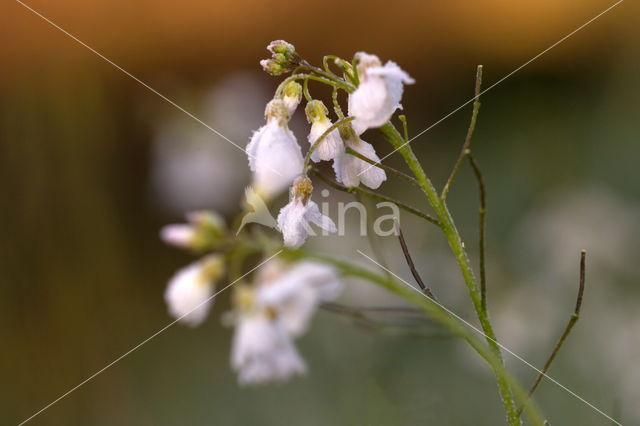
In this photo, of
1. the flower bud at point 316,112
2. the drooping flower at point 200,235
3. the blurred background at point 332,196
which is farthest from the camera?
the blurred background at point 332,196

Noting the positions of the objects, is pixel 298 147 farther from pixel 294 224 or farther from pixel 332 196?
pixel 332 196

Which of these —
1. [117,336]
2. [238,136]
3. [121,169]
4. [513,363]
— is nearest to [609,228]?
[513,363]

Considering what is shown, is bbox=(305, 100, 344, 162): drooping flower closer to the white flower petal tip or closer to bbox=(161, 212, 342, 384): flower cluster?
bbox=(161, 212, 342, 384): flower cluster

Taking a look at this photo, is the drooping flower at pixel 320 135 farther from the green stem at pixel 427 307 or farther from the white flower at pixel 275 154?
the green stem at pixel 427 307

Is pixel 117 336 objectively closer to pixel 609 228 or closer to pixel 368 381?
pixel 368 381

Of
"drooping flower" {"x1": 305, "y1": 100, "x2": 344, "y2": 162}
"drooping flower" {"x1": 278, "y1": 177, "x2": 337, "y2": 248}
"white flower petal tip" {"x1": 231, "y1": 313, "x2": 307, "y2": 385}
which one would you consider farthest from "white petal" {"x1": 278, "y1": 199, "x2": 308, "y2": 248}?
"white flower petal tip" {"x1": 231, "y1": 313, "x2": 307, "y2": 385}

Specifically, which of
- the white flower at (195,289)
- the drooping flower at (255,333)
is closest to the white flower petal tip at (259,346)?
the drooping flower at (255,333)
